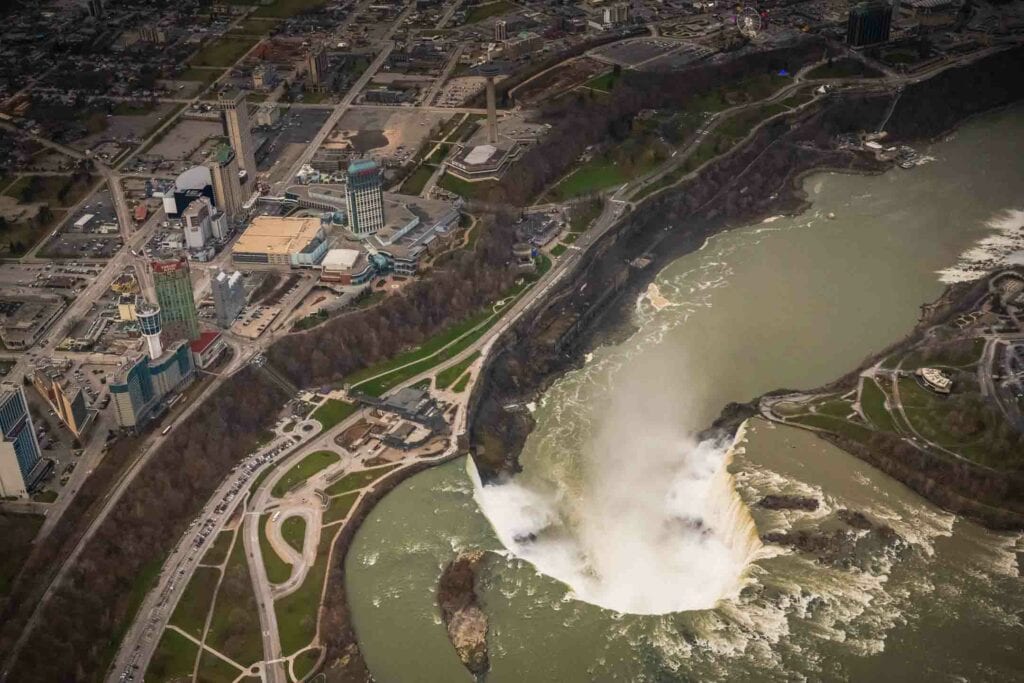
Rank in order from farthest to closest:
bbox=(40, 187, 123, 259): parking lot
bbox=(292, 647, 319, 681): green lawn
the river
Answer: bbox=(40, 187, 123, 259): parking lot → the river → bbox=(292, 647, 319, 681): green lawn

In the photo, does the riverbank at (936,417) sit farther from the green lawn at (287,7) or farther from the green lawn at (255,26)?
the green lawn at (287,7)

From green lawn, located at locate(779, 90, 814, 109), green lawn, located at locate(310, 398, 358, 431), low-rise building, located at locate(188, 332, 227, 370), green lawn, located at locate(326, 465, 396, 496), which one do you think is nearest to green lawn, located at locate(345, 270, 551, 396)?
green lawn, located at locate(310, 398, 358, 431)

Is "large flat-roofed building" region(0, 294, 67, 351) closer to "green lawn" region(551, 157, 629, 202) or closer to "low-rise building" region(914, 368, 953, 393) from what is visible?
"green lawn" region(551, 157, 629, 202)

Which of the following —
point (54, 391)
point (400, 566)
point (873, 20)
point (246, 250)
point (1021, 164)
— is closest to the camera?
point (400, 566)

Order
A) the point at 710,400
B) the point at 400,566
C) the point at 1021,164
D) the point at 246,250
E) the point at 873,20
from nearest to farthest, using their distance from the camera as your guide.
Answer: the point at 400,566 < the point at 710,400 < the point at 246,250 < the point at 1021,164 < the point at 873,20

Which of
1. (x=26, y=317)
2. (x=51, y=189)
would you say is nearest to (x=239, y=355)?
(x=26, y=317)

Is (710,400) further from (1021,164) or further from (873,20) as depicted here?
(873,20)

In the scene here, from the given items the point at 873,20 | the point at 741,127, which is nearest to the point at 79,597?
the point at 741,127
